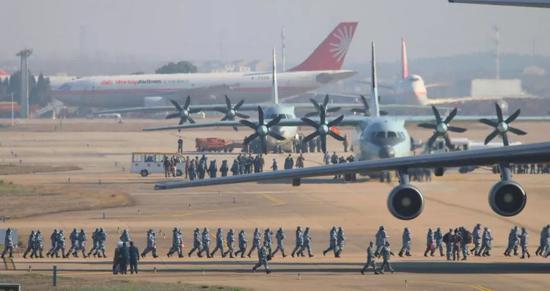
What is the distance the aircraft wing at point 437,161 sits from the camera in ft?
96.5

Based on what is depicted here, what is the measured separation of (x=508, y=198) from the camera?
104 feet

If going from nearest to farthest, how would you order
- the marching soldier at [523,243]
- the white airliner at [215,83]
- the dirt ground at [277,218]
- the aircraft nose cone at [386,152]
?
the dirt ground at [277,218]
the marching soldier at [523,243]
the aircraft nose cone at [386,152]
the white airliner at [215,83]

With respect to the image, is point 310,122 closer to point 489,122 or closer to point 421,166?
point 489,122

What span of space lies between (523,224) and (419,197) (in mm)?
24179

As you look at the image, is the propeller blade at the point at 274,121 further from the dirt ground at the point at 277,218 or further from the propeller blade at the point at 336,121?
the dirt ground at the point at 277,218

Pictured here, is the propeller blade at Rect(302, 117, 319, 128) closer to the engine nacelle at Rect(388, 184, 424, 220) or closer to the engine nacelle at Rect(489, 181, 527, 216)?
the engine nacelle at Rect(388, 184, 424, 220)

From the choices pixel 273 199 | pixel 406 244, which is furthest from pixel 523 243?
pixel 273 199

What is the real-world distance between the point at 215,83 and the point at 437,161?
127746 millimetres

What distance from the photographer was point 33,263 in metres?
45.6

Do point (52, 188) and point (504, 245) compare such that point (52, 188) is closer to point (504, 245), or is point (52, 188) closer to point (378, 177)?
point (378, 177)

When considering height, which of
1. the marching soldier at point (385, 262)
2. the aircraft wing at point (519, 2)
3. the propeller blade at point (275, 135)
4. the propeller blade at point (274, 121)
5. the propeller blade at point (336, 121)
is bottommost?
the marching soldier at point (385, 262)

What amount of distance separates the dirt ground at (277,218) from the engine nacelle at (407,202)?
679 centimetres

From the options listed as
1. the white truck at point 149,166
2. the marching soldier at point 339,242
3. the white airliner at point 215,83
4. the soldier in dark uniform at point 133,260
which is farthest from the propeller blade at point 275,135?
the white airliner at point 215,83

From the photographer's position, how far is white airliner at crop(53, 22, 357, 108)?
520ft
